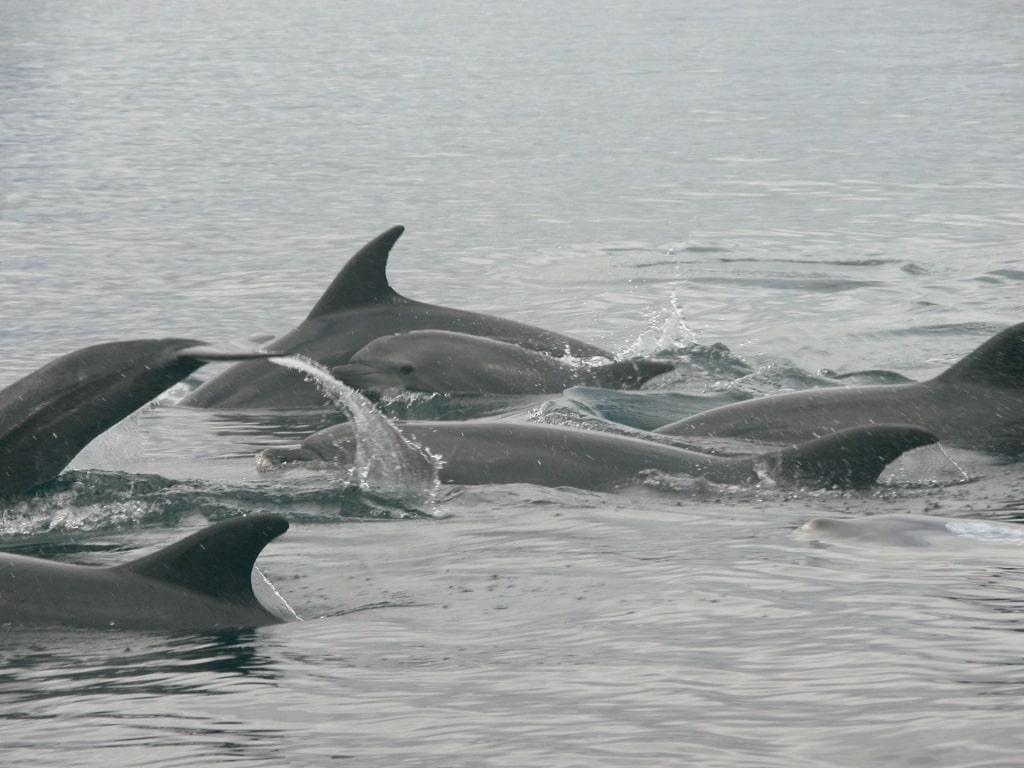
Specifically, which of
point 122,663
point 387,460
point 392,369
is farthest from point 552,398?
point 122,663

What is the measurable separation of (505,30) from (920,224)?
56.7m

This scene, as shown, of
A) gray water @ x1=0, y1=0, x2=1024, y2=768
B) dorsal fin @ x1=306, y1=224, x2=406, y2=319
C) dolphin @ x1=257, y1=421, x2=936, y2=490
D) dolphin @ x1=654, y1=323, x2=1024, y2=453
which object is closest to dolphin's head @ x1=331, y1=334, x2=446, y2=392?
gray water @ x1=0, y1=0, x2=1024, y2=768

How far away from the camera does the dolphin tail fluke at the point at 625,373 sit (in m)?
14.4

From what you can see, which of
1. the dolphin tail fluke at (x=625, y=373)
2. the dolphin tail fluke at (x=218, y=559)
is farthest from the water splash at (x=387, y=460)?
the dolphin tail fluke at (x=625, y=373)

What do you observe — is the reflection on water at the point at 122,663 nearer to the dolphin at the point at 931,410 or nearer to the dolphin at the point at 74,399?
the dolphin at the point at 74,399

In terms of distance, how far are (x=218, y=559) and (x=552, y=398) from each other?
21.3 ft

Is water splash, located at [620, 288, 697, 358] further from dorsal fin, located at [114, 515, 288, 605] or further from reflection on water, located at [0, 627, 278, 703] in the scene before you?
reflection on water, located at [0, 627, 278, 703]

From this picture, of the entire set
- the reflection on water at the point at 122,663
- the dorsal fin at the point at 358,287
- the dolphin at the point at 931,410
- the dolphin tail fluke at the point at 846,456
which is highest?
the dorsal fin at the point at 358,287

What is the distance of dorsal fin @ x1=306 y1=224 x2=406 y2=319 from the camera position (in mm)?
14594

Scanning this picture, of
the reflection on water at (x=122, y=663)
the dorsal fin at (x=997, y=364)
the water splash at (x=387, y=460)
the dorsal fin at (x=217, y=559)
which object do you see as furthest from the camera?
the dorsal fin at (x=997, y=364)

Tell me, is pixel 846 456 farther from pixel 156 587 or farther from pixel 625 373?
pixel 625 373

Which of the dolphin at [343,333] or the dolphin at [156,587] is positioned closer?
the dolphin at [156,587]

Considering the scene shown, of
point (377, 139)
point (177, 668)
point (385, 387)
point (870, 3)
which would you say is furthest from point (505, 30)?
point (177, 668)

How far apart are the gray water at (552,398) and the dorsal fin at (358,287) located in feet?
3.98
